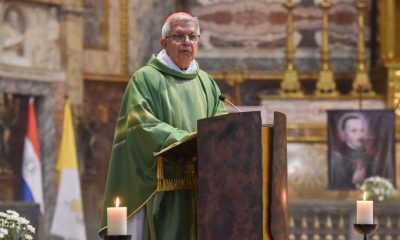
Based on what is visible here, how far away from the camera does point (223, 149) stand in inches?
292

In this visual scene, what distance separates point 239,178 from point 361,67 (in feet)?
42.3

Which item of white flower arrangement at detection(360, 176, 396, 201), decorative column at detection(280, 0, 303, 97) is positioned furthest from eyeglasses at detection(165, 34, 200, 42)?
decorative column at detection(280, 0, 303, 97)

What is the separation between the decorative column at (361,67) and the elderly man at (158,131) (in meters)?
11.5

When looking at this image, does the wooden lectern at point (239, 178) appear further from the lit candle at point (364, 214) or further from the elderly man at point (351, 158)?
the elderly man at point (351, 158)

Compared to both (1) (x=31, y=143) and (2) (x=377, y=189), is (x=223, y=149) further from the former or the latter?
(1) (x=31, y=143)

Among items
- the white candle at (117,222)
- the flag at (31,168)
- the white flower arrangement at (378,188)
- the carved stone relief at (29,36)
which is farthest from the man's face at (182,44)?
the carved stone relief at (29,36)

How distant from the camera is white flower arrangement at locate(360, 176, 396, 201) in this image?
15992 mm

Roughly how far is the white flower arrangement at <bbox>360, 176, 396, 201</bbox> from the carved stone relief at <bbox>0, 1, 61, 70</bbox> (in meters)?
5.38

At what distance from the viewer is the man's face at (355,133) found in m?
17.2

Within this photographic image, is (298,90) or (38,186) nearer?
(38,186)

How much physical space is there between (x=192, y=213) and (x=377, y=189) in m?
8.44

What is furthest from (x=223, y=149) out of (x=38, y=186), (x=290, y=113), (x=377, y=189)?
(x=290, y=113)

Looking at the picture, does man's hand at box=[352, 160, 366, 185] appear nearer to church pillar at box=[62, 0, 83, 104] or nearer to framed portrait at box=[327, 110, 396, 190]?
framed portrait at box=[327, 110, 396, 190]

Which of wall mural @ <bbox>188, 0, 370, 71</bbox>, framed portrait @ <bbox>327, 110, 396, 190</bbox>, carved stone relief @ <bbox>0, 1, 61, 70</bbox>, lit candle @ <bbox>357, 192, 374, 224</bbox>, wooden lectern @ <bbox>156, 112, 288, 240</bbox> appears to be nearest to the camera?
lit candle @ <bbox>357, 192, 374, 224</bbox>
